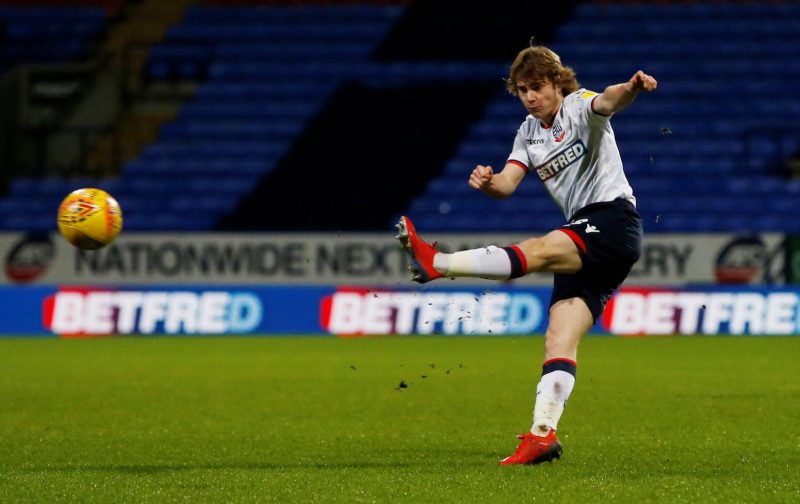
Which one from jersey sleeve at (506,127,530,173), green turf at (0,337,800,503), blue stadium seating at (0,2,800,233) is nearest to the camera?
green turf at (0,337,800,503)

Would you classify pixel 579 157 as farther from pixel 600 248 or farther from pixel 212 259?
pixel 212 259

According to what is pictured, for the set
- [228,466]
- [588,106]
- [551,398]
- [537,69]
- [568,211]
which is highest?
[537,69]

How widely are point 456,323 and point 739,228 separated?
5.46 meters

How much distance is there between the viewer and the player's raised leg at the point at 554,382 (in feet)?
21.7

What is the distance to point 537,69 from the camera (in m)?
6.82

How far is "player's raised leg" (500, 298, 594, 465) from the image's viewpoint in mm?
6629

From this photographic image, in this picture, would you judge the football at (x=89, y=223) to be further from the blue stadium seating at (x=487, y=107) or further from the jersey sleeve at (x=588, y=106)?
the blue stadium seating at (x=487, y=107)

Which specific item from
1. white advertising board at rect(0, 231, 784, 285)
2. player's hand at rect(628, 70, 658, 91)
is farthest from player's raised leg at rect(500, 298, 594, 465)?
white advertising board at rect(0, 231, 784, 285)

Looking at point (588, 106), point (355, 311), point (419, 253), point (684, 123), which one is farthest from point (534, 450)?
point (684, 123)

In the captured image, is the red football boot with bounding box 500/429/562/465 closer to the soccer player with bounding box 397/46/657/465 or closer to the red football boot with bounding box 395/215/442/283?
the soccer player with bounding box 397/46/657/465

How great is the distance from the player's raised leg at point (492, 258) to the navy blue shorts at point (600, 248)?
3.5 inches

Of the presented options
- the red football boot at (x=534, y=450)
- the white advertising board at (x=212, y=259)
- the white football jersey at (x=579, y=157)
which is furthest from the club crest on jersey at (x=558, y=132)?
the white advertising board at (x=212, y=259)

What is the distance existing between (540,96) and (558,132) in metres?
0.20

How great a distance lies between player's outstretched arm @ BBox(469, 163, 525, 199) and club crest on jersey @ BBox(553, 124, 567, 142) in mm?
280
